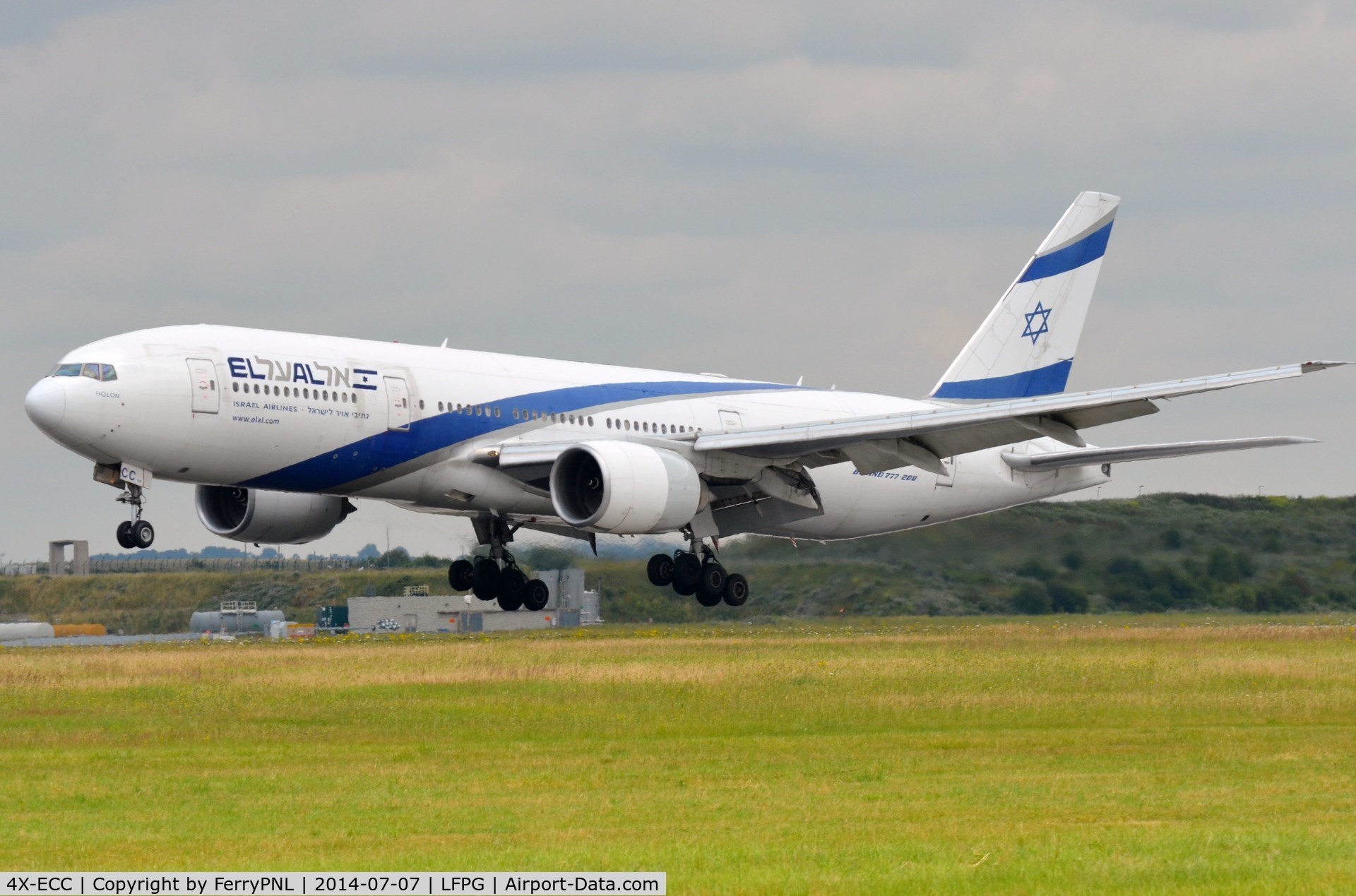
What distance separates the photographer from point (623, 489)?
32531 mm

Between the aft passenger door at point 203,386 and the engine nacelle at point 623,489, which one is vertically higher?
the aft passenger door at point 203,386

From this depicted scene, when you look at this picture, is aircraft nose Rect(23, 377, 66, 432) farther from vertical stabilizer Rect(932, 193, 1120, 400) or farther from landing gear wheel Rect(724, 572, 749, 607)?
vertical stabilizer Rect(932, 193, 1120, 400)

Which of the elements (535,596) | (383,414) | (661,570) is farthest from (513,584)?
(383,414)

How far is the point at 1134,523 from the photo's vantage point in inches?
1682

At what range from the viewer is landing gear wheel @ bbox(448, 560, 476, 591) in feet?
129

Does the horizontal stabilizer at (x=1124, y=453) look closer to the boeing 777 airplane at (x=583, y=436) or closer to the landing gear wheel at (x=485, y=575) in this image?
the boeing 777 airplane at (x=583, y=436)

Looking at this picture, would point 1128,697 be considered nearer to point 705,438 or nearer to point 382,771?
point 382,771

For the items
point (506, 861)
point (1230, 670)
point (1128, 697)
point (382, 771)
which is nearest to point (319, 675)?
point (382, 771)

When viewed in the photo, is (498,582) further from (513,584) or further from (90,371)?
(90,371)

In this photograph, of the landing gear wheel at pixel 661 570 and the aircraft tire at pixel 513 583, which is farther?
the aircraft tire at pixel 513 583

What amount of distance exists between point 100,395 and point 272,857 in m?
18.3

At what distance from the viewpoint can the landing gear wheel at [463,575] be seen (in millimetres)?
39188

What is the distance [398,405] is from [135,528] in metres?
4.98

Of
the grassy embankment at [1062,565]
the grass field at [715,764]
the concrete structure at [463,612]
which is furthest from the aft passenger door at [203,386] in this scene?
the grassy embankment at [1062,565]
